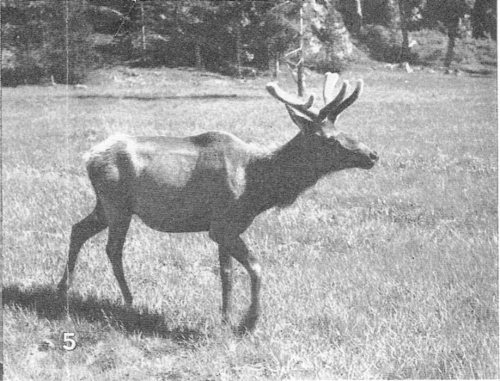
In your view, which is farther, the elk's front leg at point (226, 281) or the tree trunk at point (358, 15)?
the tree trunk at point (358, 15)

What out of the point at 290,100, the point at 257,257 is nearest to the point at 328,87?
the point at 290,100

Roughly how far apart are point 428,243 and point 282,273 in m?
1.77

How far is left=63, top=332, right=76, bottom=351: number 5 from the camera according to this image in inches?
169

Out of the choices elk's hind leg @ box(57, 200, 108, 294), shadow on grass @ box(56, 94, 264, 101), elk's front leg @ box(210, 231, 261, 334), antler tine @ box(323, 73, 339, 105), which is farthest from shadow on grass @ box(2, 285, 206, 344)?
shadow on grass @ box(56, 94, 264, 101)

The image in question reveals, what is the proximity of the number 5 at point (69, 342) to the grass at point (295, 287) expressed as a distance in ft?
0.18

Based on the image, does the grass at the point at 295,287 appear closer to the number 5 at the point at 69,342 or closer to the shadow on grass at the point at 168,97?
the number 5 at the point at 69,342

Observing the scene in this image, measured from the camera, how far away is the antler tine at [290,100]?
395 centimetres

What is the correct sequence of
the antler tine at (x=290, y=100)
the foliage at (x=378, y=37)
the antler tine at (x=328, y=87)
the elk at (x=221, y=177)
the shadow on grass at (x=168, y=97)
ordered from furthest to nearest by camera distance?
the shadow on grass at (x=168, y=97)
the foliage at (x=378, y=37)
the antler tine at (x=328, y=87)
the elk at (x=221, y=177)
the antler tine at (x=290, y=100)

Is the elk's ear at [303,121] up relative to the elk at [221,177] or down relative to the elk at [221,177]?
up

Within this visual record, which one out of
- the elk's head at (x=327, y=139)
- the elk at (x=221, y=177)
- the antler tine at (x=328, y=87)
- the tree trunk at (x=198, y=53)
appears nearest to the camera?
the elk's head at (x=327, y=139)

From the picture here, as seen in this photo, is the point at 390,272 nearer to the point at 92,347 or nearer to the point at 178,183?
the point at 178,183

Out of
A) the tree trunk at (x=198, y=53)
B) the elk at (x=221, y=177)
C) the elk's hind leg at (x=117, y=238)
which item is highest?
the tree trunk at (x=198, y=53)

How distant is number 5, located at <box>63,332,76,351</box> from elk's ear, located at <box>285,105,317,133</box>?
2201 millimetres

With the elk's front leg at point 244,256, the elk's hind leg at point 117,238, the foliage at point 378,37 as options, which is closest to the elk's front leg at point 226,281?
the elk's front leg at point 244,256
